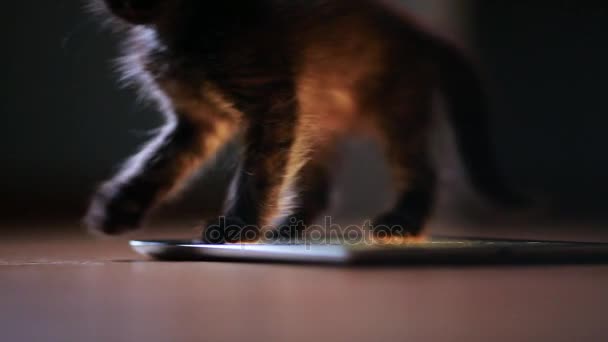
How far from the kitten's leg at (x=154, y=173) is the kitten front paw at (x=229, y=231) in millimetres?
115

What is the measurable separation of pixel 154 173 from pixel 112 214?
93 millimetres

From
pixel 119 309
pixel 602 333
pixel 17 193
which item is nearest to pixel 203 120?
pixel 119 309

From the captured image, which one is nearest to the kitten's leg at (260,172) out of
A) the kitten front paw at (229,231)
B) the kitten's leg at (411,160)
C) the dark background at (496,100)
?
the kitten front paw at (229,231)

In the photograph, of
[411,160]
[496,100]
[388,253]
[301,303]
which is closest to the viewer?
[301,303]

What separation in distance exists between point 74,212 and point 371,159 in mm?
794

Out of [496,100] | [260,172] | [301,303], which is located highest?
[496,100]

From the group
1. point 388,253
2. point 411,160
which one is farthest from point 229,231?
point 411,160

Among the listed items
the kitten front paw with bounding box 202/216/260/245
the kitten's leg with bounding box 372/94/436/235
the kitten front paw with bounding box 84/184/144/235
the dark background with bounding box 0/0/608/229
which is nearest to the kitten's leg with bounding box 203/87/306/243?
the kitten front paw with bounding box 202/216/260/245

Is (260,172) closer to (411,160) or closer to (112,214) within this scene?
(112,214)

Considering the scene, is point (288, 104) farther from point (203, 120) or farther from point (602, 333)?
point (602, 333)

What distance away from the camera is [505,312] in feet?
1.68

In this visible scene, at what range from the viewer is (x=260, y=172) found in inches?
38.1

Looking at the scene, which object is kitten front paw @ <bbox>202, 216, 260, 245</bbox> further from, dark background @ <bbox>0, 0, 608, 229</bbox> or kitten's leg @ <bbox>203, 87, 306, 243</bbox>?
dark background @ <bbox>0, 0, 608, 229</bbox>

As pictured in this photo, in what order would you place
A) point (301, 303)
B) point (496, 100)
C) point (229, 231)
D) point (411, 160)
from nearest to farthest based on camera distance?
point (301, 303) < point (229, 231) < point (411, 160) < point (496, 100)
